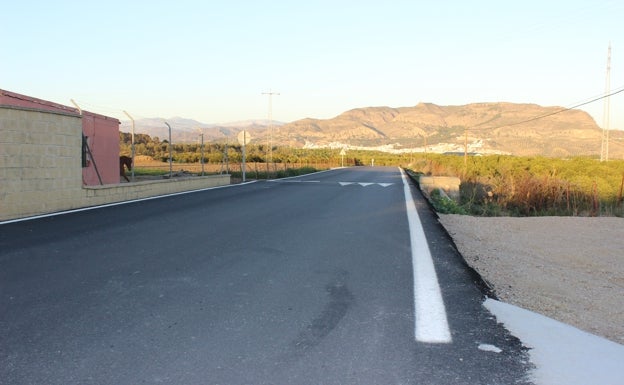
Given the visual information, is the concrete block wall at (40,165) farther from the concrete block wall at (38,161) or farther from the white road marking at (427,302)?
the white road marking at (427,302)

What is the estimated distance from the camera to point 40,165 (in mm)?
11992

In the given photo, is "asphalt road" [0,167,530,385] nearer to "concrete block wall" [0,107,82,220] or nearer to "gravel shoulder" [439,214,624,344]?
"gravel shoulder" [439,214,624,344]

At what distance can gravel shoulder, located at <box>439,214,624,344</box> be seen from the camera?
5332 mm

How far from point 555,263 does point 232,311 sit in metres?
5.27

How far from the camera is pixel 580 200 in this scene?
21375mm

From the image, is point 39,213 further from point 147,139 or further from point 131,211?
point 147,139

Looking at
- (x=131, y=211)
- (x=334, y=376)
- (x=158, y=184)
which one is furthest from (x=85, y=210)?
(x=334, y=376)

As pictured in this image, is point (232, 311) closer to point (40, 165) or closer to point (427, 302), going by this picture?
point (427, 302)

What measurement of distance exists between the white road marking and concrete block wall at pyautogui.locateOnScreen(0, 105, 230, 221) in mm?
8175

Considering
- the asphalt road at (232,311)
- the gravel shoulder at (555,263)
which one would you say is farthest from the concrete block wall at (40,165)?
the gravel shoulder at (555,263)

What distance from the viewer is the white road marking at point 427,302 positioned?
4.45 m

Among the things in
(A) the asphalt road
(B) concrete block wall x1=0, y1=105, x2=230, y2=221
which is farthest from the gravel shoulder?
(B) concrete block wall x1=0, y1=105, x2=230, y2=221

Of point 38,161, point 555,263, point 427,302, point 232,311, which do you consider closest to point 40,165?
point 38,161

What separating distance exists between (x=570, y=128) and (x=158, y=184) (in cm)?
19205
